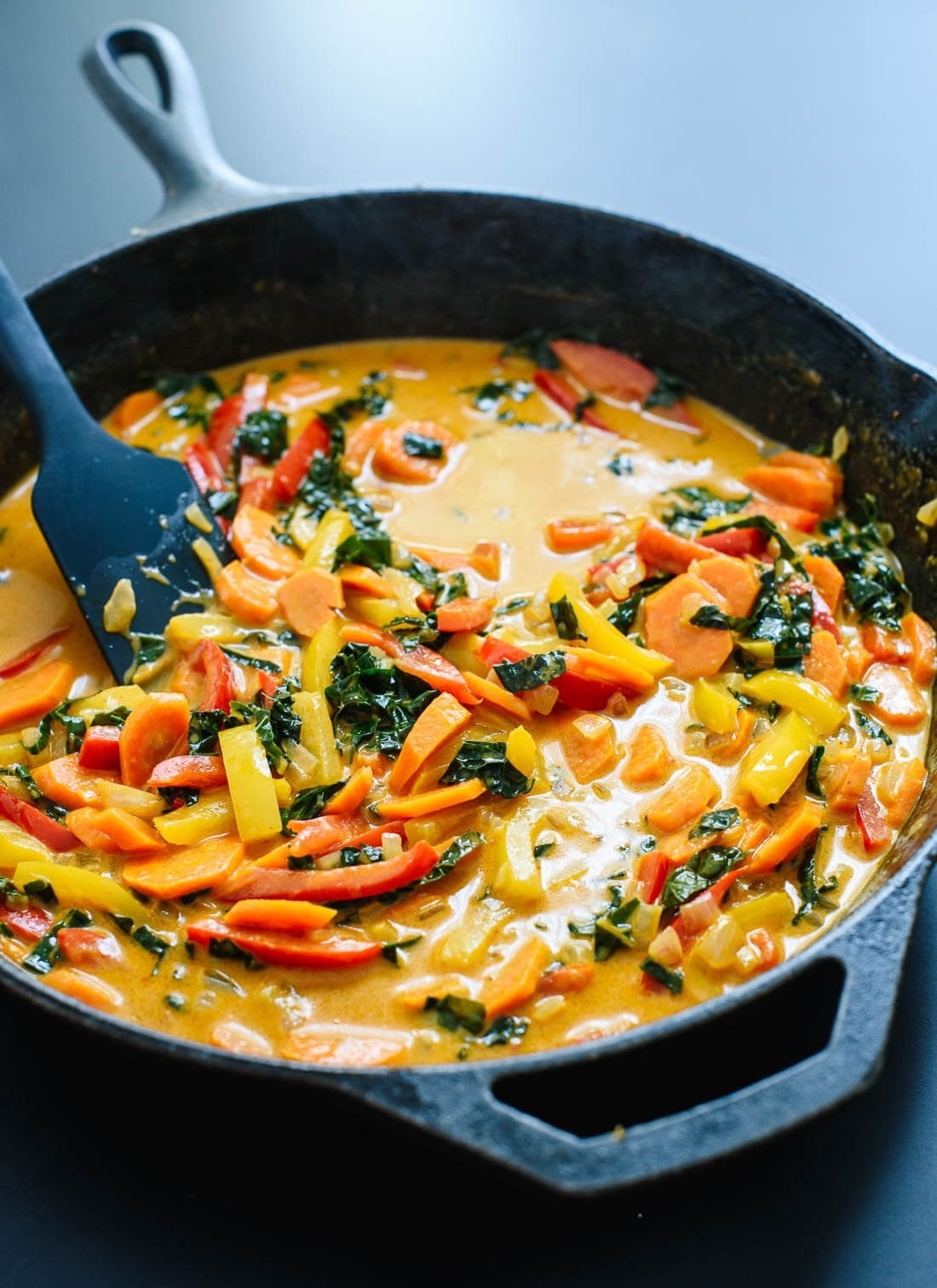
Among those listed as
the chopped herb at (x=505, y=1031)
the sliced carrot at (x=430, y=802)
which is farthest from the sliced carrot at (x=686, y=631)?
the chopped herb at (x=505, y=1031)

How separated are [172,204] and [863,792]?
111 inches

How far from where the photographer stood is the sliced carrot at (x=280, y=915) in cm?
283

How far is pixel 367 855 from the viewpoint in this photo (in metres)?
2.99

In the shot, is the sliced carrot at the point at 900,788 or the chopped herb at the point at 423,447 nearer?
the sliced carrot at the point at 900,788

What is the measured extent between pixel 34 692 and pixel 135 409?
130 cm

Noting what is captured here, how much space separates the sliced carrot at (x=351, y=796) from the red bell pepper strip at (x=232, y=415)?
146 centimetres

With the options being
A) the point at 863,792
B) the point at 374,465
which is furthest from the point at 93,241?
the point at 863,792

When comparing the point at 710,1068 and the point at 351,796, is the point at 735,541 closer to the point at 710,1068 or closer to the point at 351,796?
the point at 351,796

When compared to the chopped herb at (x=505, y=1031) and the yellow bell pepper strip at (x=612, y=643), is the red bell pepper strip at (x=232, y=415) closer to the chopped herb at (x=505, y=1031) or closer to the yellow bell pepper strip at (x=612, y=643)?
the yellow bell pepper strip at (x=612, y=643)

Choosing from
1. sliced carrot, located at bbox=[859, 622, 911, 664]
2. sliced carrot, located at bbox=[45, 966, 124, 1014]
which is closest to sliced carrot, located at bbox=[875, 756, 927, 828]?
sliced carrot, located at bbox=[859, 622, 911, 664]

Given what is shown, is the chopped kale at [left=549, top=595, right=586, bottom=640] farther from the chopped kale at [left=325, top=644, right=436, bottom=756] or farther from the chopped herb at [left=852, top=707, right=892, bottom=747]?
the chopped herb at [left=852, top=707, right=892, bottom=747]

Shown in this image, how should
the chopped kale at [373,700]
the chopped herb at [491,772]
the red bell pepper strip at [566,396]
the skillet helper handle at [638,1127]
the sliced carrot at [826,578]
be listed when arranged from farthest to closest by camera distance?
the red bell pepper strip at [566,396] → the sliced carrot at [826,578] → the chopped kale at [373,700] → the chopped herb at [491,772] → the skillet helper handle at [638,1127]

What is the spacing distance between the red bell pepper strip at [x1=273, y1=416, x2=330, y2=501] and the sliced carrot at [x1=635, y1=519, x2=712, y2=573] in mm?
1097

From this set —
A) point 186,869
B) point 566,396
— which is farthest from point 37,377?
point 566,396
